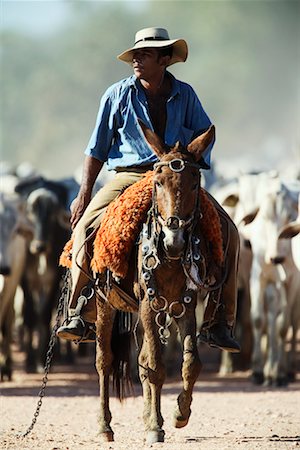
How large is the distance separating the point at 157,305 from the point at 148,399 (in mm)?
848

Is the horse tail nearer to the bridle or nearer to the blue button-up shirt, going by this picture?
the blue button-up shirt

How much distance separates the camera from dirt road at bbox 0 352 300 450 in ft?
38.5

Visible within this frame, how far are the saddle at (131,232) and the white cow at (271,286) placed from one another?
711cm

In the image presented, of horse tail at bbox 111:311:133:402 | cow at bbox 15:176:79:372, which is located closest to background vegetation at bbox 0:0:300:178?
cow at bbox 15:176:79:372

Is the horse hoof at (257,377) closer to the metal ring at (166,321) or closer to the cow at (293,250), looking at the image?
the cow at (293,250)

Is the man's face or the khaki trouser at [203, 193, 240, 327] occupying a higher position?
the man's face

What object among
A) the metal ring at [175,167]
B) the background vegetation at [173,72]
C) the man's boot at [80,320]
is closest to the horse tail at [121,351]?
the man's boot at [80,320]

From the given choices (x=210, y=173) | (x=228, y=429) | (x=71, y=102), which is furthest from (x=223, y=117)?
(x=228, y=429)

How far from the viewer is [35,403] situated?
15.9 meters

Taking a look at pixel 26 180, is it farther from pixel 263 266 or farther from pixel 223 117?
pixel 223 117

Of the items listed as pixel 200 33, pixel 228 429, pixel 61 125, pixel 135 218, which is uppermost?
pixel 200 33

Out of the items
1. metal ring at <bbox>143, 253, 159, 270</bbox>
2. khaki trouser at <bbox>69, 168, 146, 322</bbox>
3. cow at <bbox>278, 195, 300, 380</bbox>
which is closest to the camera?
metal ring at <bbox>143, 253, 159, 270</bbox>

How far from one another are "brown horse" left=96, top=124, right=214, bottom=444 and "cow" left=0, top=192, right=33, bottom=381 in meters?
7.57

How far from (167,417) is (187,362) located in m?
3.05
